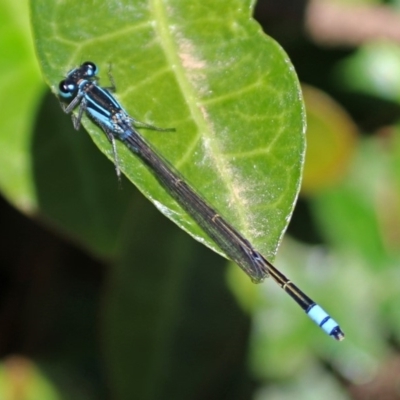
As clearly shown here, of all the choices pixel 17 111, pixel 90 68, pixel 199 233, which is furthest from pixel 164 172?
pixel 17 111

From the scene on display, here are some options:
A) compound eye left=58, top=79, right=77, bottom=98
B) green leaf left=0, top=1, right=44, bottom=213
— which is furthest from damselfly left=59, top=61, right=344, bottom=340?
green leaf left=0, top=1, right=44, bottom=213

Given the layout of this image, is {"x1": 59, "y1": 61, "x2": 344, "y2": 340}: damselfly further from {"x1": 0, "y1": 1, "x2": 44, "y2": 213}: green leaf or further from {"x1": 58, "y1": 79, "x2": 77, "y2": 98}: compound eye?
{"x1": 0, "y1": 1, "x2": 44, "y2": 213}: green leaf

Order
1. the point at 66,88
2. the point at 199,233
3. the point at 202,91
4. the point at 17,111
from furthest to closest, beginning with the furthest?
the point at 17,111 → the point at 66,88 → the point at 202,91 → the point at 199,233

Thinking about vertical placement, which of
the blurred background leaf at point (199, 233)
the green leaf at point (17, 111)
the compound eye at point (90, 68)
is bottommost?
the blurred background leaf at point (199, 233)

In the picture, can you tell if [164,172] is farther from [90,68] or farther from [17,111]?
[17,111]

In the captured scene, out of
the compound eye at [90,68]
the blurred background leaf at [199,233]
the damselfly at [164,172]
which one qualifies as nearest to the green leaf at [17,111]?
the blurred background leaf at [199,233]

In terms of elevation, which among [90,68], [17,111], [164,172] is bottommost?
[164,172]

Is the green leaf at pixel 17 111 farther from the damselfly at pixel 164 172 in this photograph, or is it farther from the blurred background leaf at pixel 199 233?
the damselfly at pixel 164 172
